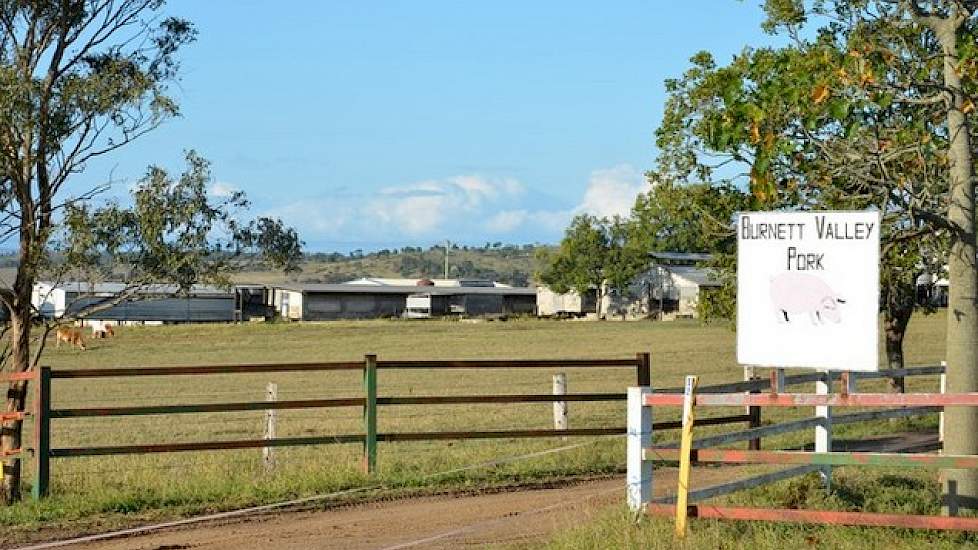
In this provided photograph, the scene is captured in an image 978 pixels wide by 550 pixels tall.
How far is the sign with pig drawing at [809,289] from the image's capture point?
441 inches

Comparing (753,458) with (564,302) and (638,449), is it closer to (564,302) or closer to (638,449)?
(638,449)

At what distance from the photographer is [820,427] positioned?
47.6 feet

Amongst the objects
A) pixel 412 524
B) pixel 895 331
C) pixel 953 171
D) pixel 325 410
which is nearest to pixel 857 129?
pixel 953 171

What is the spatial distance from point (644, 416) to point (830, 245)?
7.31 feet

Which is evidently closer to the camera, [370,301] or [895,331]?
[895,331]

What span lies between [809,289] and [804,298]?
96mm

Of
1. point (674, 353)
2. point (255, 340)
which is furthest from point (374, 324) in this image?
point (674, 353)

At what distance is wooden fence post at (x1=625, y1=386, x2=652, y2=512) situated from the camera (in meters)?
11.3

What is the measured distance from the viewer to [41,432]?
14.6 m

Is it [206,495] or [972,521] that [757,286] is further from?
[206,495]

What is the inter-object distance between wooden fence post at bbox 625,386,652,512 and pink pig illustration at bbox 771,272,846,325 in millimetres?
1462

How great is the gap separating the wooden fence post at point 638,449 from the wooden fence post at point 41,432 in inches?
270

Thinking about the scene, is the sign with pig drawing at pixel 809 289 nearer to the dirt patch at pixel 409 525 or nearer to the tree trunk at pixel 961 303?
the tree trunk at pixel 961 303

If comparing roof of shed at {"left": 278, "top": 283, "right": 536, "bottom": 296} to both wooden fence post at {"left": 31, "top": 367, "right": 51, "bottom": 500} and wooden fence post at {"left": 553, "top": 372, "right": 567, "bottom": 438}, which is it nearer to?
wooden fence post at {"left": 553, "top": 372, "right": 567, "bottom": 438}
